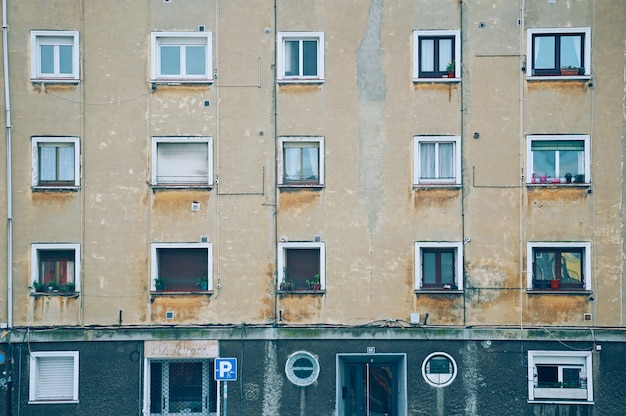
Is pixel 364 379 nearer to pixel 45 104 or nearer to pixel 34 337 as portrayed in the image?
pixel 34 337

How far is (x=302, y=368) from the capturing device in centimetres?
2447

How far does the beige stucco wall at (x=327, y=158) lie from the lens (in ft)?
80.8

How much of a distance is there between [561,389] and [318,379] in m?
6.75

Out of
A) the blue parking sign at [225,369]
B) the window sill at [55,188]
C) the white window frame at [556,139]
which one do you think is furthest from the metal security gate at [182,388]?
the white window frame at [556,139]

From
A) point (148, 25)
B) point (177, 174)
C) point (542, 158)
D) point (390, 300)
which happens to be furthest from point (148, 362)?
point (542, 158)

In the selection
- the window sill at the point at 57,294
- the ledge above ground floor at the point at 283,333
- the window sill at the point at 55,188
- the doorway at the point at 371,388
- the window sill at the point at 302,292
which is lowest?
the doorway at the point at 371,388

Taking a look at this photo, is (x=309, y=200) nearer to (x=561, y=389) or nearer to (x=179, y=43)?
(x=179, y=43)

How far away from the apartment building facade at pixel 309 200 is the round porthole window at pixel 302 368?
0.13 ft

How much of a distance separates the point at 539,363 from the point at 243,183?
9.74 meters

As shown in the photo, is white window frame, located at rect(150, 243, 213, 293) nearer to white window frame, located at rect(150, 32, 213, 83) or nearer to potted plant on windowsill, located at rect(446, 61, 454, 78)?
white window frame, located at rect(150, 32, 213, 83)

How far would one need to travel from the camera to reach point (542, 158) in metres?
24.9

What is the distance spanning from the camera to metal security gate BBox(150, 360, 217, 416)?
25.2 metres

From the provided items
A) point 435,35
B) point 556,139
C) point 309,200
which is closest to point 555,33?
point 556,139

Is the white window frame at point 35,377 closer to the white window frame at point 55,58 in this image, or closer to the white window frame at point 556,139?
the white window frame at point 55,58
